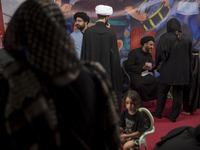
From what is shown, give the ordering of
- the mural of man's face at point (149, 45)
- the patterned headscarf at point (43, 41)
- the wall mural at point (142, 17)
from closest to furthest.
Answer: the patterned headscarf at point (43, 41) < the mural of man's face at point (149, 45) < the wall mural at point (142, 17)

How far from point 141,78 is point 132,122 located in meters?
2.09

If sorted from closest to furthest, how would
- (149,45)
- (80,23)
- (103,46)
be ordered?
(103,46)
(80,23)
(149,45)

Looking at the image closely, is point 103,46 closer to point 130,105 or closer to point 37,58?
point 130,105

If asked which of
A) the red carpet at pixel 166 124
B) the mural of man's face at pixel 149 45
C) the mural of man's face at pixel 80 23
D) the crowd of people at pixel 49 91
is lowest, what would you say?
the red carpet at pixel 166 124

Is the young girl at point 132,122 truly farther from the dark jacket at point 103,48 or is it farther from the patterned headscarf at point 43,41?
the patterned headscarf at point 43,41

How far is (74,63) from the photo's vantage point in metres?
0.64

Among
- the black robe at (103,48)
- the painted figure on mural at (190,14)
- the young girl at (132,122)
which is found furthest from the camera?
the painted figure on mural at (190,14)

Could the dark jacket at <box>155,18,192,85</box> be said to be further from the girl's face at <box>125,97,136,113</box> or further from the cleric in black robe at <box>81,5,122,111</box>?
the girl's face at <box>125,97,136,113</box>

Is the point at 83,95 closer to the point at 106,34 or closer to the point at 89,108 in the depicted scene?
the point at 89,108

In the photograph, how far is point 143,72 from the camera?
164 inches

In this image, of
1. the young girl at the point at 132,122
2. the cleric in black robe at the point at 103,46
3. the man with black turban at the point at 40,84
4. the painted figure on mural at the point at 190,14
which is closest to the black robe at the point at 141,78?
the cleric in black robe at the point at 103,46

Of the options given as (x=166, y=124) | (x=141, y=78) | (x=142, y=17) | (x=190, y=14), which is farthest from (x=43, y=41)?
(x=190, y=14)

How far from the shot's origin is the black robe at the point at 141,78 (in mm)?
3986

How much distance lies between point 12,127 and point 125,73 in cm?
365
